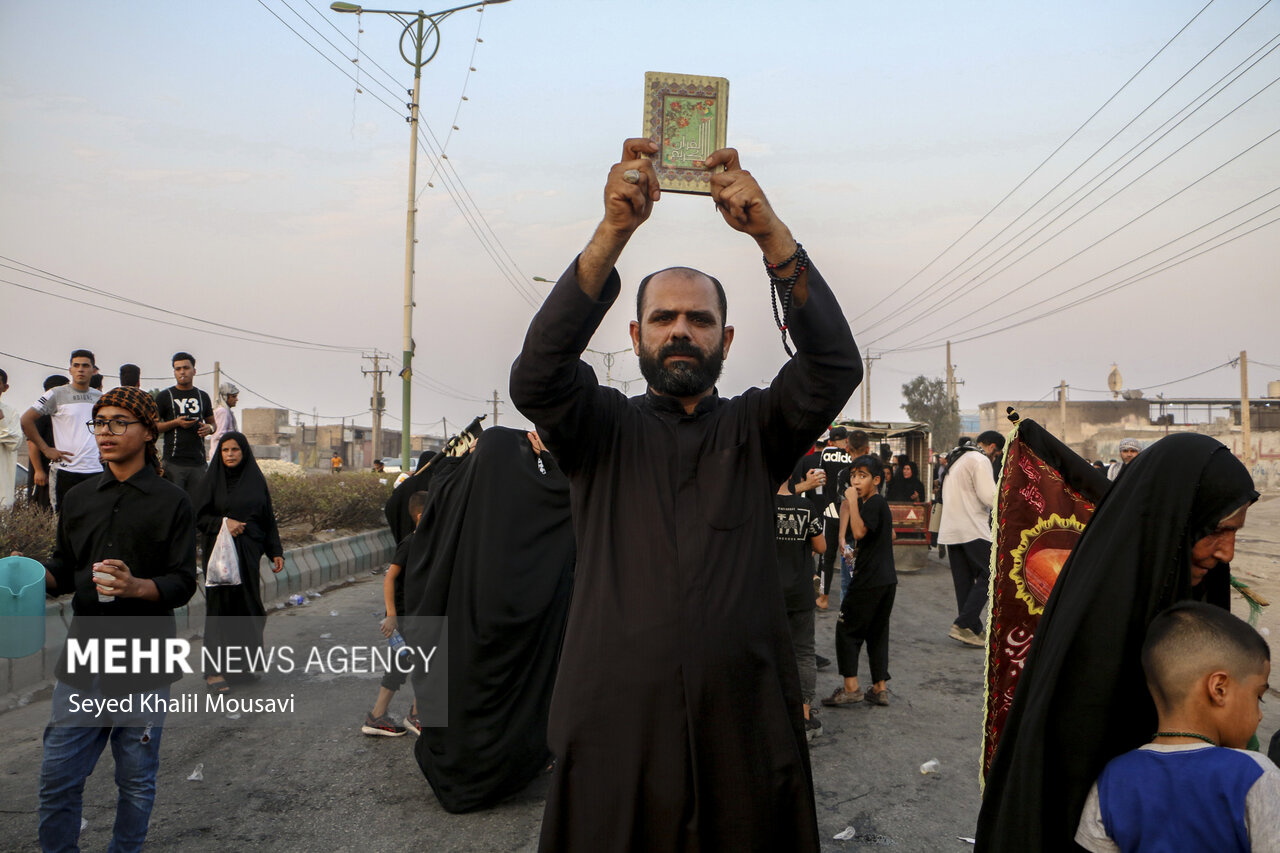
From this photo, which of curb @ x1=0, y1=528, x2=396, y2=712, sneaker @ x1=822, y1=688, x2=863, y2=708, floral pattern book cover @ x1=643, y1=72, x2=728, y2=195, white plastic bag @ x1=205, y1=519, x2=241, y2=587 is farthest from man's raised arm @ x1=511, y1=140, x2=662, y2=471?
white plastic bag @ x1=205, y1=519, x2=241, y2=587

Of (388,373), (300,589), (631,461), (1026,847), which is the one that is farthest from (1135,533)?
(388,373)

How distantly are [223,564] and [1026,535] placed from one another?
18.1 feet

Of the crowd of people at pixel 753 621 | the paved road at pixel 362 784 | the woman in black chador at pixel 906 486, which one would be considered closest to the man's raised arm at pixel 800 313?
the crowd of people at pixel 753 621

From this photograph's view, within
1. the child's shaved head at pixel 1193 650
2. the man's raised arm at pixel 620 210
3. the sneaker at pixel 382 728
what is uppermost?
the man's raised arm at pixel 620 210

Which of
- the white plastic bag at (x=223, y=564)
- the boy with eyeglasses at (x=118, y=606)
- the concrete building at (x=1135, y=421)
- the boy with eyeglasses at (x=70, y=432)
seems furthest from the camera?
the concrete building at (x=1135, y=421)

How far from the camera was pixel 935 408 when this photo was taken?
5253cm

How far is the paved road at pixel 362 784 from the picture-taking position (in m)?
3.99

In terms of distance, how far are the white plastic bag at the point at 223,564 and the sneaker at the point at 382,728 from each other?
1.75 meters

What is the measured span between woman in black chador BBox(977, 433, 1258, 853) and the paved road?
7.65ft

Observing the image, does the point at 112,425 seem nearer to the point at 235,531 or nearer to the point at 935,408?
the point at 235,531

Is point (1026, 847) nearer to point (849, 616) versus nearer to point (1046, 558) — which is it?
point (1046, 558)

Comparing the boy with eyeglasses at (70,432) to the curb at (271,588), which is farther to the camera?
the boy with eyeglasses at (70,432)

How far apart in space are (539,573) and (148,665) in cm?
201

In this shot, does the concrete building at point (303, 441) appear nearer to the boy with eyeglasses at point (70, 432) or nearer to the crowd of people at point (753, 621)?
the boy with eyeglasses at point (70, 432)
